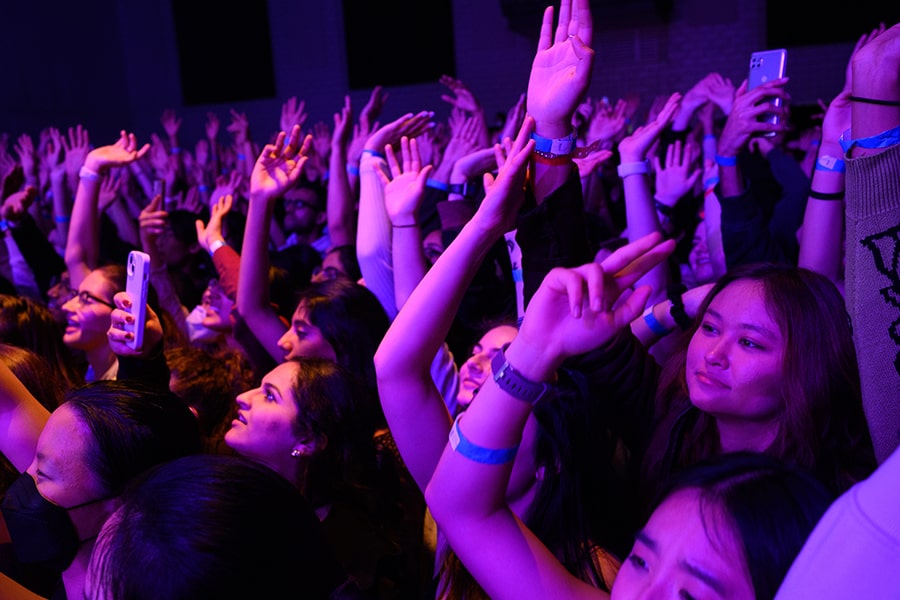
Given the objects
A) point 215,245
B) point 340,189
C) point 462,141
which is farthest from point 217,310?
point 462,141

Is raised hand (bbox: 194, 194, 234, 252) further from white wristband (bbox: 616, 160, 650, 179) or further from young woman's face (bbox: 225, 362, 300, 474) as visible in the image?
white wristband (bbox: 616, 160, 650, 179)

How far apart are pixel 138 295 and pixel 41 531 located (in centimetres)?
67

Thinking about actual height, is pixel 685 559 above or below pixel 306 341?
above

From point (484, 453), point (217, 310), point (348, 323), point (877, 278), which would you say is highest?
point (877, 278)

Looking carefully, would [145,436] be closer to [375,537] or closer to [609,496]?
[375,537]

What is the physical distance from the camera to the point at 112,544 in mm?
982

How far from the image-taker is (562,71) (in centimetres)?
143

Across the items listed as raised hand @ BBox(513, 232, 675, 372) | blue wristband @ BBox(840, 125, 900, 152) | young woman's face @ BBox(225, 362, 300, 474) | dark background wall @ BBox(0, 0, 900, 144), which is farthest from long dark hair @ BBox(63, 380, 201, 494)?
dark background wall @ BBox(0, 0, 900, 144)

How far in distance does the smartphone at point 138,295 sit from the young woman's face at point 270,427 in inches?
12.4

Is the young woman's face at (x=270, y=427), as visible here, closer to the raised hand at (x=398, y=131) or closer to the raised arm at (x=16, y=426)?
the raised arm at (x=16, y=426)

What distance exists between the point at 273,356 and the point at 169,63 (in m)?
10.1

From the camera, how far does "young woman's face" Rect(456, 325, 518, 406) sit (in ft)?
5.65

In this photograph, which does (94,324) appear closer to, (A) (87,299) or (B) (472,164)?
(A) (87,299)

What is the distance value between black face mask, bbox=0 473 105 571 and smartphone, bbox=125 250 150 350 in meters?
Answer: 0.56
